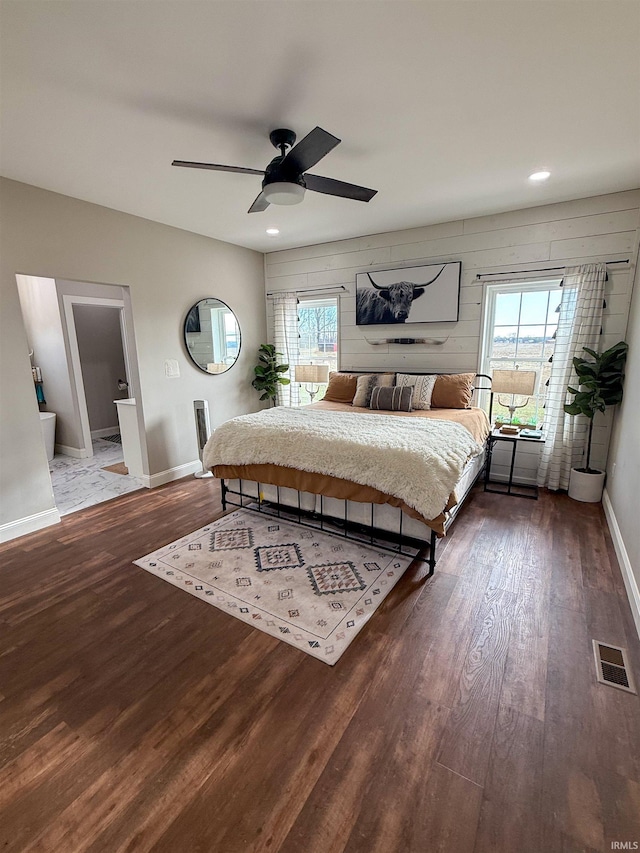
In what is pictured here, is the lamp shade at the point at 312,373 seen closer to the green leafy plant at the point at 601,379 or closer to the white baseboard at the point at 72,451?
the green leafy plant at the point at 601,379

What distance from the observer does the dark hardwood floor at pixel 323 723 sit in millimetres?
1206

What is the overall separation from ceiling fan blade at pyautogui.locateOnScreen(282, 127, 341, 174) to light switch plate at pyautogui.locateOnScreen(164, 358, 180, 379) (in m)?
2.67

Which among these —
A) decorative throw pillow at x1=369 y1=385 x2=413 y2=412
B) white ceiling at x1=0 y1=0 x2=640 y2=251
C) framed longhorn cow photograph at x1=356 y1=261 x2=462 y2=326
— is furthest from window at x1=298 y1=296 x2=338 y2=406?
white ceiling at x1=0 y1=0 x2=640 y2=251

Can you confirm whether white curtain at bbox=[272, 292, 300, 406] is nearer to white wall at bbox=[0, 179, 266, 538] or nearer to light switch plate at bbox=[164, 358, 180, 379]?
white wall at bbox=[0, 179, 266, 538]

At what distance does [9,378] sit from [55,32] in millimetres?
2311

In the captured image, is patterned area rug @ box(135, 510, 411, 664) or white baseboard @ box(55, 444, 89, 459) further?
white baseboard @ box(55, 444, 89, 459)

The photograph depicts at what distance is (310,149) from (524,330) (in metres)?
2.97

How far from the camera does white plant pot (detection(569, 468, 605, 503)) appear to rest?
139 inches

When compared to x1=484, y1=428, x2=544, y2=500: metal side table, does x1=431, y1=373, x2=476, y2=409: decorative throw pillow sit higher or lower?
higher

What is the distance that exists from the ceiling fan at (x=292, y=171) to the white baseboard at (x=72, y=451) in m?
4.31

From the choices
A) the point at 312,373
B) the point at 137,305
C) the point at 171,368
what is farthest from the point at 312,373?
the point at 137,305

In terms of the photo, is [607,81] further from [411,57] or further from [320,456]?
[320,456]

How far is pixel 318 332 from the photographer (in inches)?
208

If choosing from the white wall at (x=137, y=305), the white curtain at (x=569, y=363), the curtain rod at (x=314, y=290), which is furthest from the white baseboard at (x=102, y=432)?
the white curtain at (x=569, y=363)
